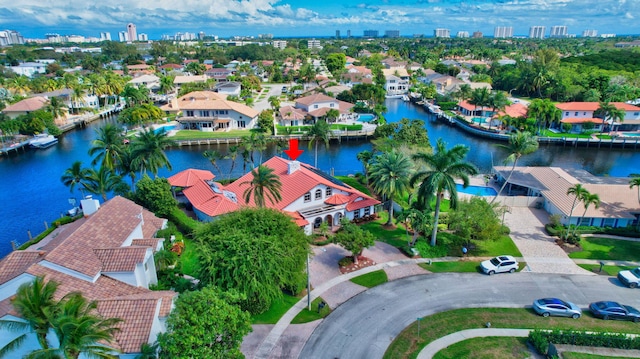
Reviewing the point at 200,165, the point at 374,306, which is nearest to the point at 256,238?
the point at 374,306

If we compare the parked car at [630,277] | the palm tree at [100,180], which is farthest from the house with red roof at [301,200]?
the parked car at [630,277]

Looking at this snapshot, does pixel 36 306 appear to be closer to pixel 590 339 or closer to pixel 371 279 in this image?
pixel 371 279

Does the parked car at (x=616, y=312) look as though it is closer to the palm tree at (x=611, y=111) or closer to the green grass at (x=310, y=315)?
the green grass at (x=310, y=315)

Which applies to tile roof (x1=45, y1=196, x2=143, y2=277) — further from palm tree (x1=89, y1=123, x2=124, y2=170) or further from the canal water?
the canal water

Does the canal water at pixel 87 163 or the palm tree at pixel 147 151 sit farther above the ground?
the palm tree at pixel 147 151

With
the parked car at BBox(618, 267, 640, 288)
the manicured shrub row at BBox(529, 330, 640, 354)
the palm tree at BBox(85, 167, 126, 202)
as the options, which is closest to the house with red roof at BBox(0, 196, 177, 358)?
the palm tree at BBox(85, 167, 126, 202)

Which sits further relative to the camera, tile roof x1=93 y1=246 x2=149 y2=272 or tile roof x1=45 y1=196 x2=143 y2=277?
tile roof x1=93 y1=246 x2=149 y2=272
